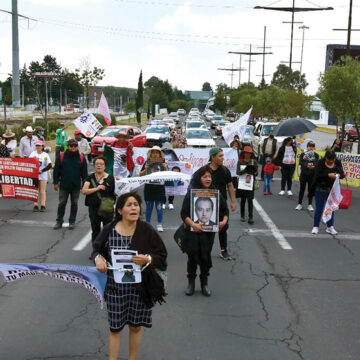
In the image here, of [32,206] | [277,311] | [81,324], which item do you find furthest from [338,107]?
[81,324]

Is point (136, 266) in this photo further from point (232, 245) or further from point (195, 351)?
point (232, 245)

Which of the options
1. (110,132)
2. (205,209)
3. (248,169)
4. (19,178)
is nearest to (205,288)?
(205,209)

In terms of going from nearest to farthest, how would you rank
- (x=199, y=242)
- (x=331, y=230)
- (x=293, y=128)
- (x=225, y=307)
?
(x=225, y=307) → (x=199, y=242) → (x=331, y=230) → (x=293, y=128)

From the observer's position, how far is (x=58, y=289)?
6.71m

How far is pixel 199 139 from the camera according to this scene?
2694cm

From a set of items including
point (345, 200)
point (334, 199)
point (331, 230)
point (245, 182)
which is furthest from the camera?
point (245, 182)

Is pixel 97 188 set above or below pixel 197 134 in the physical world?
above

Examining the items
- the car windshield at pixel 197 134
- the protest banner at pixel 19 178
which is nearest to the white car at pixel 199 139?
the car windshield at pixel 197 134

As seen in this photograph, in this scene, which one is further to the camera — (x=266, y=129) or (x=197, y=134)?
(x=197, y=134)

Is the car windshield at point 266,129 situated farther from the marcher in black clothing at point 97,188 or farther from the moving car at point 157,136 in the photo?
the marcher in black clothing at point 97,188

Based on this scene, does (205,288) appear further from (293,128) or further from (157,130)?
(157,130)

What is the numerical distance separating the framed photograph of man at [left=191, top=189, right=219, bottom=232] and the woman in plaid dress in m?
2.02

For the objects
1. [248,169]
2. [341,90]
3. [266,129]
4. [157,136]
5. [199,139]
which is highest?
[341,90]

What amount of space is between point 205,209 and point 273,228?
4545 millimetres
